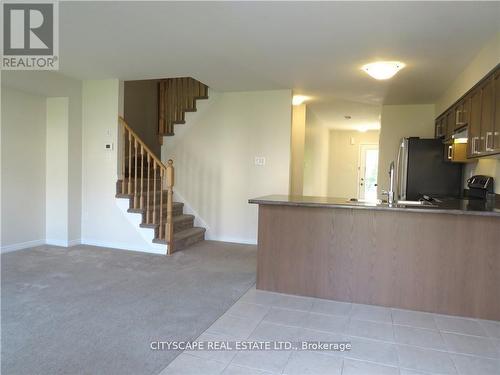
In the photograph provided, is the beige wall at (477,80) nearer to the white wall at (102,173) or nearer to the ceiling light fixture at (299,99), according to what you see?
the ceiling light fixture at (299,99)

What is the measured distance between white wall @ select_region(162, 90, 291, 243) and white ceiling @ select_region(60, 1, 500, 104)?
2.30 ft

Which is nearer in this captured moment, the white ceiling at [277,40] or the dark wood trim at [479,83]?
the white ceiling at [277,40]

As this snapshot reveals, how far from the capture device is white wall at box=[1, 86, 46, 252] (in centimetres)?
455

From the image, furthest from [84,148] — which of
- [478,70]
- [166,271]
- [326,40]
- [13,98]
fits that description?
[478,70]

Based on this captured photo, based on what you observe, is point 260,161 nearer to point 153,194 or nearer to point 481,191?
point 153,194

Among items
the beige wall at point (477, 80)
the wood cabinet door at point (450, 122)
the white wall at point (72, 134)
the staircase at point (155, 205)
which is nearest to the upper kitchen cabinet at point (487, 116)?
the beige wall at point (477, 80)

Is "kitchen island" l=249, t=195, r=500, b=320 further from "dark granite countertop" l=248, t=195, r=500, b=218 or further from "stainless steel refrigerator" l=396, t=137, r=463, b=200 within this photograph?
"stainless steel refrigerator" l=396, t=137, r=463, b=200

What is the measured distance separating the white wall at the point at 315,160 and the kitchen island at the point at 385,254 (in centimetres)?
463

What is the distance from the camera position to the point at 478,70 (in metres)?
3.39

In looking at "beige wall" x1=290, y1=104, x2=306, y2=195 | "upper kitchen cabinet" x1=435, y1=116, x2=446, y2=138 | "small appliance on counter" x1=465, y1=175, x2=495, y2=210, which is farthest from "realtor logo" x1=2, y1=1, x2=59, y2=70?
"upper kitchen cabinet" x1=435, y1=116, x2=446, y2=138

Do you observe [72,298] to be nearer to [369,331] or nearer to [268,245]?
[268,245]

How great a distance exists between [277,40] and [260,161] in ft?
7.83

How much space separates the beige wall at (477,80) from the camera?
3.01m

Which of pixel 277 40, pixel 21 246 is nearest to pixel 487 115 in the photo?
pixel 277 40
